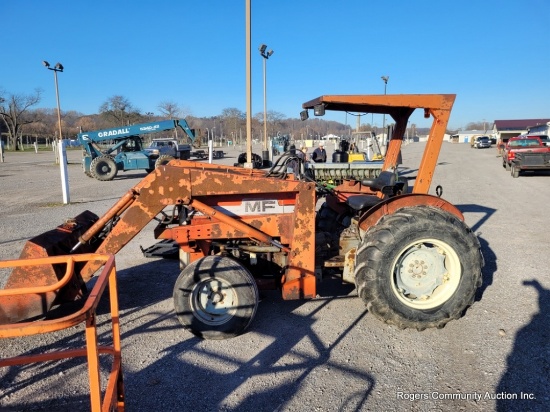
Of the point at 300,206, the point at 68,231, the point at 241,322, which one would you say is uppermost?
the point at 300,206

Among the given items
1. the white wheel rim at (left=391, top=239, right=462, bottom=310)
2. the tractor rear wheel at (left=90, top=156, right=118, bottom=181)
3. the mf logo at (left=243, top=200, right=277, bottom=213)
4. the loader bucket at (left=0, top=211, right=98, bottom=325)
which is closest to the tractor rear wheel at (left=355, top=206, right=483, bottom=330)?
the white wheel rim at (left=391, top=239, right=462, bottom=310)

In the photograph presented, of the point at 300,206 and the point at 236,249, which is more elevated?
the point at 300,206

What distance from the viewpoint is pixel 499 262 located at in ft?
19.0

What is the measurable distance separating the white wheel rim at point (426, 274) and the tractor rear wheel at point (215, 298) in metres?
1.45

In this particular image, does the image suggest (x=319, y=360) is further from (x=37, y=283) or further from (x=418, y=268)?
(x=37, y=283)

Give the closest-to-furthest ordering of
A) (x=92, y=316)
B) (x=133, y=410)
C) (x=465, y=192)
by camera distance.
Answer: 1. (x=92, y=316)
2. (x=133, y=410)
3. (x=465, y=192)

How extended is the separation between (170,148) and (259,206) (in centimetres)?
2113

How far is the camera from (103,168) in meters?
18.1

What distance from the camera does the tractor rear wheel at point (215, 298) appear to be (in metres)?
3.55

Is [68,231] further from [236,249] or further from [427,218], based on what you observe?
[427,218]

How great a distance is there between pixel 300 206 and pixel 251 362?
149 centimetres

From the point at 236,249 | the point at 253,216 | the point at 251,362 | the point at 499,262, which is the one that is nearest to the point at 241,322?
the point at 251,362

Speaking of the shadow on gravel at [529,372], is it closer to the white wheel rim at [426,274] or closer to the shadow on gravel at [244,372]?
the white wheel rim at [426,274]

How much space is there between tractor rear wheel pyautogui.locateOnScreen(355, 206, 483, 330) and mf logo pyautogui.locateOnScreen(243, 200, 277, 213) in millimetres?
989
